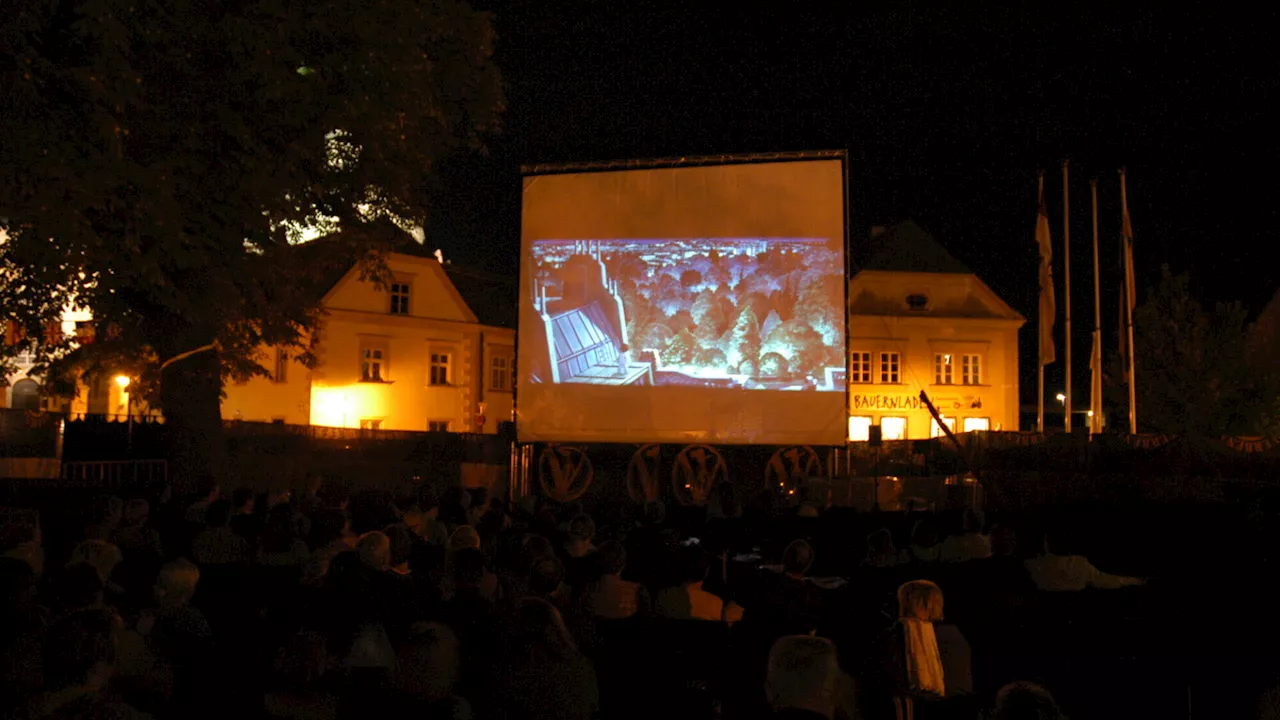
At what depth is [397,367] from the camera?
113 feet

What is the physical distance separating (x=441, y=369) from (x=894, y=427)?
46.7 feet

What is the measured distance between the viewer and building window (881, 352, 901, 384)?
34.4 meters

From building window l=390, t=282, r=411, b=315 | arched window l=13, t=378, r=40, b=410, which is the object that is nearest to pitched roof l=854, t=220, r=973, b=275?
building window l=390, t=282, r=411, b=315

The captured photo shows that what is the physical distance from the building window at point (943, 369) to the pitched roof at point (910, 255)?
113 inches

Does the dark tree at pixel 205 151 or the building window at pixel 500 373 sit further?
the building window at pixel 500 373

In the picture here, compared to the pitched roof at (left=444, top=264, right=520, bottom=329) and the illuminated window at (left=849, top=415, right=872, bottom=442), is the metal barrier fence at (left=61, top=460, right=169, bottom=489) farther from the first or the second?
the illuminated window at (left=849, top=415, right=872, bottom=442)

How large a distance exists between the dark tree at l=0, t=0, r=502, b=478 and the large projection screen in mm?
3301

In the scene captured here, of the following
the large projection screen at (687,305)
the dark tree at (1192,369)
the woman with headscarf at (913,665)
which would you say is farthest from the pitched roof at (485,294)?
the woman with headscarf at (913,665)

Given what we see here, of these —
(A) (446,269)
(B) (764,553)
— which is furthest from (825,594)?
(A) (446,269)

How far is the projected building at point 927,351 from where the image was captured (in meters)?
34.2

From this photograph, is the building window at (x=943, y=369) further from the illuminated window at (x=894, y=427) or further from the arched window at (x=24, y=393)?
the arched window at (x=24, y=393)

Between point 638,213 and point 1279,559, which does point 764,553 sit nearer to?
point 1279,559

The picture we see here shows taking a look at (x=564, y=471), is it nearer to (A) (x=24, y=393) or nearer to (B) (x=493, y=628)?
(B) (x=493, y=628)

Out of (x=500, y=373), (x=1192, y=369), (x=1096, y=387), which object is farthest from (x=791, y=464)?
(x=500, y=373)
